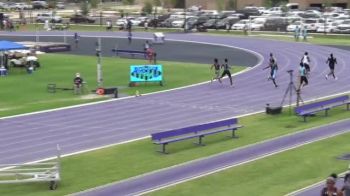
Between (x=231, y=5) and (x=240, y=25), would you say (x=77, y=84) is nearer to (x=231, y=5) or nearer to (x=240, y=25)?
(x=240, y=25)

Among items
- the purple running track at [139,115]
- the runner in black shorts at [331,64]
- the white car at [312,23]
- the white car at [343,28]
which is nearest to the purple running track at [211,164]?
the purple running track at [139,115]

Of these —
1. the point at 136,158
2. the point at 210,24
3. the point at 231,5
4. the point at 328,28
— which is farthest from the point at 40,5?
the point at 136,158

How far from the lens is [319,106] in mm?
28641

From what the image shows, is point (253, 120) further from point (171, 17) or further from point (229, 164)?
point (171, 17)

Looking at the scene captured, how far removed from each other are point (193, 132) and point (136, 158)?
9.26 feet

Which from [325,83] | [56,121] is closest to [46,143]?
[56,121]

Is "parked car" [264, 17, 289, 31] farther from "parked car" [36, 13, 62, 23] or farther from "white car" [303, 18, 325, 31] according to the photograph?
"parked car" [36, 13, 62, 23]

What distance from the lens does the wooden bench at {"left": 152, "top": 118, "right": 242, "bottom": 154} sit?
22922 millimetres

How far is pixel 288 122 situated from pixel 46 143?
376 inches

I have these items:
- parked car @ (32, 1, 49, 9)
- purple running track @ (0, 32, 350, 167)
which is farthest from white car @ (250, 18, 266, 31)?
parked car @ (32, 1, 49, 9)

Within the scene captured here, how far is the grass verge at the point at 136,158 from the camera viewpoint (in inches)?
750

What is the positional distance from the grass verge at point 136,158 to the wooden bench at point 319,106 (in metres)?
0.35

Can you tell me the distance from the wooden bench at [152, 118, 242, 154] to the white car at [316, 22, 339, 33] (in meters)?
49.9

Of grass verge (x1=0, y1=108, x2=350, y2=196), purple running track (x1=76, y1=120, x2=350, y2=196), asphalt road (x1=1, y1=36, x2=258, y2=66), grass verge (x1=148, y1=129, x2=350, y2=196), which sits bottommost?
asphalt road (x1=1, y1=36, x2=258, y2=66)
